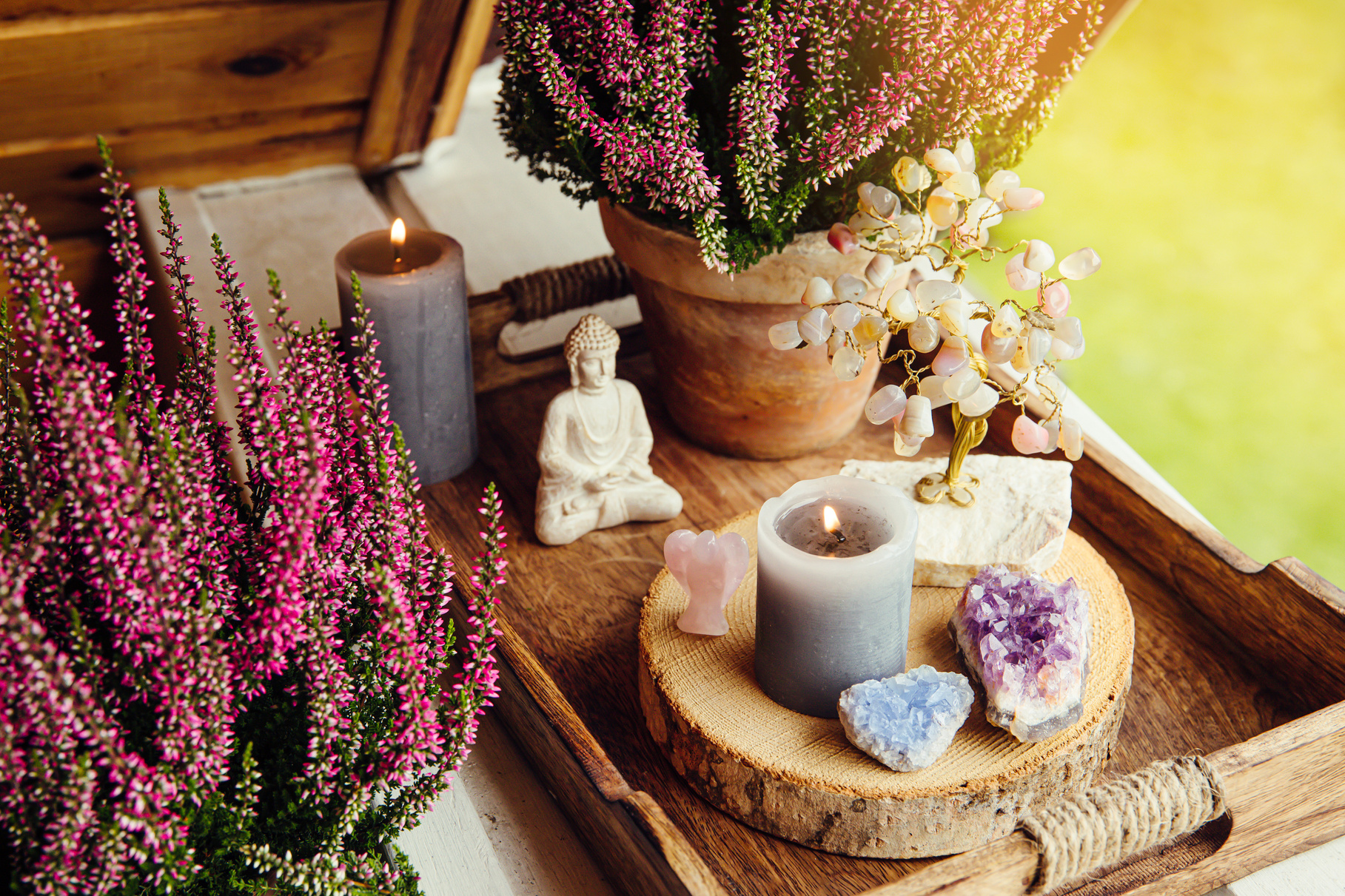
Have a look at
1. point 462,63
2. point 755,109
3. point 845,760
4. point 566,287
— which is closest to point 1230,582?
point 845,760

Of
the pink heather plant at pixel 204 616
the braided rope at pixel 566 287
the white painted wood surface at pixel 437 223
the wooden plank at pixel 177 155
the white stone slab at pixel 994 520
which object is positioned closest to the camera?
the pink heather plant at pixel 204 616

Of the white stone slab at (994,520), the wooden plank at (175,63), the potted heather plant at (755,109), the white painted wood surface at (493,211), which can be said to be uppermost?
the potted heather plant at (755,109)

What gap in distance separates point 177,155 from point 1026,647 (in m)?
1.44

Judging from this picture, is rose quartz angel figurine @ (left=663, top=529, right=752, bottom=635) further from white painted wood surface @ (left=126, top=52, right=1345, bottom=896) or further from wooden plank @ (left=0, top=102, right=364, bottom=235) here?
wooden plank @ (left=0, top=102, right=364, bottom=235)

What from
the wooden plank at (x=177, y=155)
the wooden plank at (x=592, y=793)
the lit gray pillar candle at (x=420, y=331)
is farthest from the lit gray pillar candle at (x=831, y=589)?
the wooden plank at (x=177, y=155)

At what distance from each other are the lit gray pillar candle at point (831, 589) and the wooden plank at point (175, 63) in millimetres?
995

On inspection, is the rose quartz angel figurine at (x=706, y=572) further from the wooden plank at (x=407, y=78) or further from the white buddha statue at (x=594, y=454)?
the wooden plank at (x=407, y=78)

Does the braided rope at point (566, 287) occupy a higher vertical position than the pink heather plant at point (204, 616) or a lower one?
lower

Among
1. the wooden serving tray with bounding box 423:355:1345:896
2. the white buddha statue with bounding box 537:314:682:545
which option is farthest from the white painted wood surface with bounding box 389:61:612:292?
the white buddha statue with bounding box 537:314:682:545

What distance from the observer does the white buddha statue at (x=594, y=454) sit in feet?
3.37

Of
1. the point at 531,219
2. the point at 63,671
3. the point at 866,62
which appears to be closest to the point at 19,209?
the point at 63,671

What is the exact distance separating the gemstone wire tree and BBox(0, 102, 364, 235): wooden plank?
1.08 metres

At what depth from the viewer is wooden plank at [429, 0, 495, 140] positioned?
1470mm

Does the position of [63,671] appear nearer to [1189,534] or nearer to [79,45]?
[1189,534]
